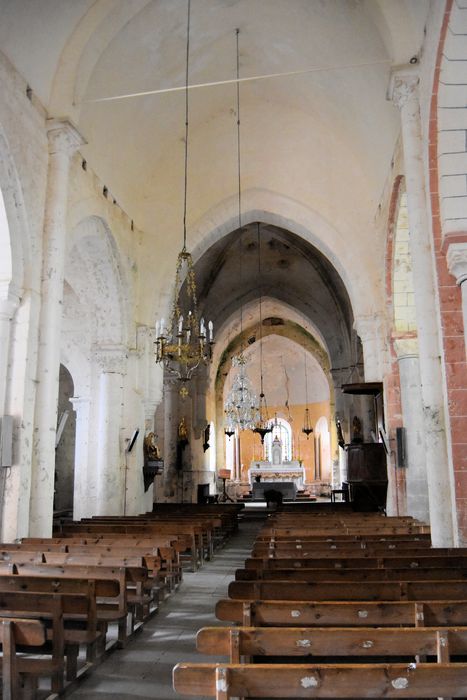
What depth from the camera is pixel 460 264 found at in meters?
6.58

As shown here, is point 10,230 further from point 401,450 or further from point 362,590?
point 401,450

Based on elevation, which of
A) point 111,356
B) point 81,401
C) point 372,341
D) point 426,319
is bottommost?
point 81,401

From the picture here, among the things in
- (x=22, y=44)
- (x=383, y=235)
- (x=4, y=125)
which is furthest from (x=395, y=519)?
(x=22, y=44)

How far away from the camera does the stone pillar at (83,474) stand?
12234 millimetres

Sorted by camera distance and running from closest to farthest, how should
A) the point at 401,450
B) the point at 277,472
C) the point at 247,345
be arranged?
the point at 401,450, the point at 277,472, the point at 247,345

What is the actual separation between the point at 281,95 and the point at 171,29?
10.0ft

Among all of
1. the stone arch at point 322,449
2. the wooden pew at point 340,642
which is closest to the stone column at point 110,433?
the wooden pew at point 340,642

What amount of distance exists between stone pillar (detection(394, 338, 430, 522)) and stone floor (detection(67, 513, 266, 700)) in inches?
162

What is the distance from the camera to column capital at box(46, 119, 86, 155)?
8.98 m

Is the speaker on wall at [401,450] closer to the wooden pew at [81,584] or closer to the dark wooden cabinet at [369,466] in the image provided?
the dark wooden cabinet at [369,466]

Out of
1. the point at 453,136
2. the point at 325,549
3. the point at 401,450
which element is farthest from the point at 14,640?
the point at 401,450

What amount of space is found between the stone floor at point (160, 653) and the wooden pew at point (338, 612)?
3.26 ft

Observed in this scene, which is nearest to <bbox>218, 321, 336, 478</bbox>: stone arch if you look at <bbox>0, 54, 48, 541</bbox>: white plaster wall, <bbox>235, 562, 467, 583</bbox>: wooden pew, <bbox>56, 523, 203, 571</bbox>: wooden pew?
<bbox>56, 523, 203, 571</bbox>: wooden pew

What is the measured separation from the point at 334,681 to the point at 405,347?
9.59 metres
